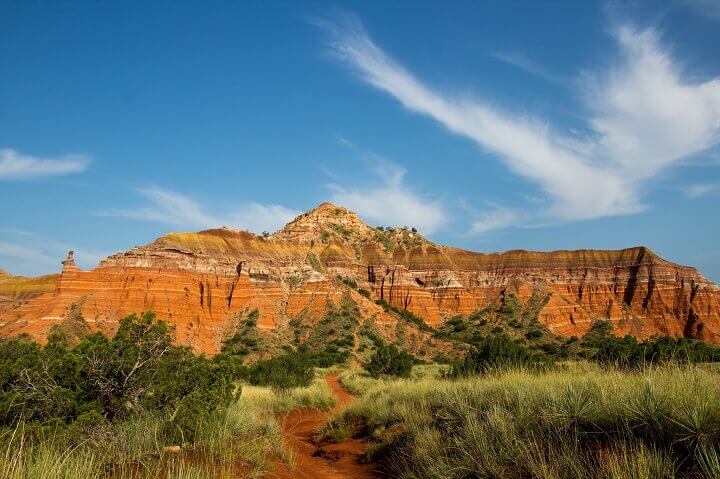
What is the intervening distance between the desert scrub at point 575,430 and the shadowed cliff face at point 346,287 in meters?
53.9

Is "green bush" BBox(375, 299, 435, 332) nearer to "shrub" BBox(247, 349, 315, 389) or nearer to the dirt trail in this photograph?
"shrub" BBox(247, 349, 315, 389)

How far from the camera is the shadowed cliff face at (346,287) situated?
61.1 metres

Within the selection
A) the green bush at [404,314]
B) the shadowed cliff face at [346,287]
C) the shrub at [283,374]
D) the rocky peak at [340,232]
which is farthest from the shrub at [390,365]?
the rocky peak at [340,232]

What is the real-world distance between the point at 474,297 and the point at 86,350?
8174cm

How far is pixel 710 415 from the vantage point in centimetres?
533

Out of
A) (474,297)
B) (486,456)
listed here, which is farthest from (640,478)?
(474,297)

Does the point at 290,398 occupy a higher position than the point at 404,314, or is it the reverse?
the point at 404,314

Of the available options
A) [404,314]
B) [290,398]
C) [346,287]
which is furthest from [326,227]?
[290,398]

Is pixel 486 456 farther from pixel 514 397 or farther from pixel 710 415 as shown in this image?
pixel 710 415

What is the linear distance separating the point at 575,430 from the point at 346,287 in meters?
70.3

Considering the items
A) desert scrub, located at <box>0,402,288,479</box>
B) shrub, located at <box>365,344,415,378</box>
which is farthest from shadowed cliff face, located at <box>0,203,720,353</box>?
desert scrub, located at <box>0,402,288,479</box>

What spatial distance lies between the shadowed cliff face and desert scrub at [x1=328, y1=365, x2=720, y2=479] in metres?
53.9

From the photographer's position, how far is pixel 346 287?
76.2 meters

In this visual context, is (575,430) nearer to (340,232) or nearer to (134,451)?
(134,451)
